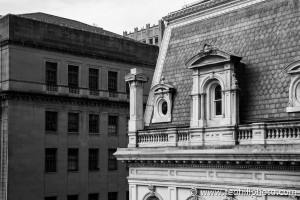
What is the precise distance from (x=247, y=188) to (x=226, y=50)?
6.73 meters

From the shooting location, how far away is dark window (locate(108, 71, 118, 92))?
52.7m

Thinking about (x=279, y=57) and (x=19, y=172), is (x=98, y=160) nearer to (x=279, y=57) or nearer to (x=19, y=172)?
(x=19, y=172)

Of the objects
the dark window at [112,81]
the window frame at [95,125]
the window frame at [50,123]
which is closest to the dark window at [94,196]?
the window frame at [95,125]

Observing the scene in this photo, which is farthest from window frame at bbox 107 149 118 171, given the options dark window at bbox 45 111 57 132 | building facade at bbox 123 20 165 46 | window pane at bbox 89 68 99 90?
building facade at bbox 123 20 165 46

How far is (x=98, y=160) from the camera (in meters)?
50.7

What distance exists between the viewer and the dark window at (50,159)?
153 ft

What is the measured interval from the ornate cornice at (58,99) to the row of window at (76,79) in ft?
2.72

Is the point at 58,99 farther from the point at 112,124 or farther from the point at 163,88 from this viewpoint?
the point at 163,88

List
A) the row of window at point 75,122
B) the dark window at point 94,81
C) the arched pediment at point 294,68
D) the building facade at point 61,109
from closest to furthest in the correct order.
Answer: the arched pediment at point 294,68, the building facade at point 61,109, the row of window at point 75,122, the dark window at point 94,81

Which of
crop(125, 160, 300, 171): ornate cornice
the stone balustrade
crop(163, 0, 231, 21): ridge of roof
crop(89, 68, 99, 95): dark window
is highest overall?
crop(163, 0, 231, 21): ridge of roof

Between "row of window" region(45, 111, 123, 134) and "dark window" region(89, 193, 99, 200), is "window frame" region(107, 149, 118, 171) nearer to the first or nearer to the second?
"row of window" region(45, 111, 123, 134)

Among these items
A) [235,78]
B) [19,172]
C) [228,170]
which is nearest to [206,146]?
[228,170]

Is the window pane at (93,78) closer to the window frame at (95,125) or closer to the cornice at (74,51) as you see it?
the cornice at (74,51)

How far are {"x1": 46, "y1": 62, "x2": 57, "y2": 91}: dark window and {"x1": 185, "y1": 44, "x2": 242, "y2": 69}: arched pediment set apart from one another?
26.1m
